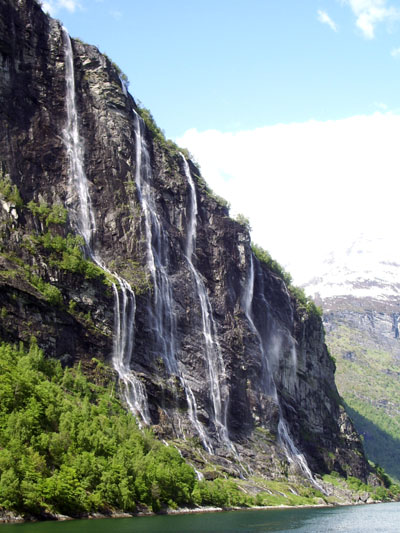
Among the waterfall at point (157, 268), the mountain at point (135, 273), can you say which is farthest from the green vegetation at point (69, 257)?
the waterfall at point (157, 268)

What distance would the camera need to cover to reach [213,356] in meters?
134

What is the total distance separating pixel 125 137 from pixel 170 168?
1350cm

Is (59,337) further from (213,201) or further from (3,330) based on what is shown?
(213,201)

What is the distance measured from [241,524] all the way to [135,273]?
55355 mm

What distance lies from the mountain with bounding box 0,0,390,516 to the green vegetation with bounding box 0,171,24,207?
1.07ft

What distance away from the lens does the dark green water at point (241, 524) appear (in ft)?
216

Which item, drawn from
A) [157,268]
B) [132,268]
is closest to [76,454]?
[132,268]

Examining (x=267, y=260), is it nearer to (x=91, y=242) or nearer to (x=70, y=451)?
(x=91, y=242)

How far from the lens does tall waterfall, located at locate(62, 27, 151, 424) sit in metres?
113

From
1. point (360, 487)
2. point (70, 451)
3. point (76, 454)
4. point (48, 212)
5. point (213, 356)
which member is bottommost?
point (360, 487)

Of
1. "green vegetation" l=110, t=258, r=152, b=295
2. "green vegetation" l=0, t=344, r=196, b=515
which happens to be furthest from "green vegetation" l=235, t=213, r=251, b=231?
"green vegetation" l=0, t=344, r=196, b=515

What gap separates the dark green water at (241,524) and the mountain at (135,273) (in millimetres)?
15617

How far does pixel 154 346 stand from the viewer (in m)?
123

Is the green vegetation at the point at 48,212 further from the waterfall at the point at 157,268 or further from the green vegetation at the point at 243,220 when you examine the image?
the green vegetation at the point at 243,220
